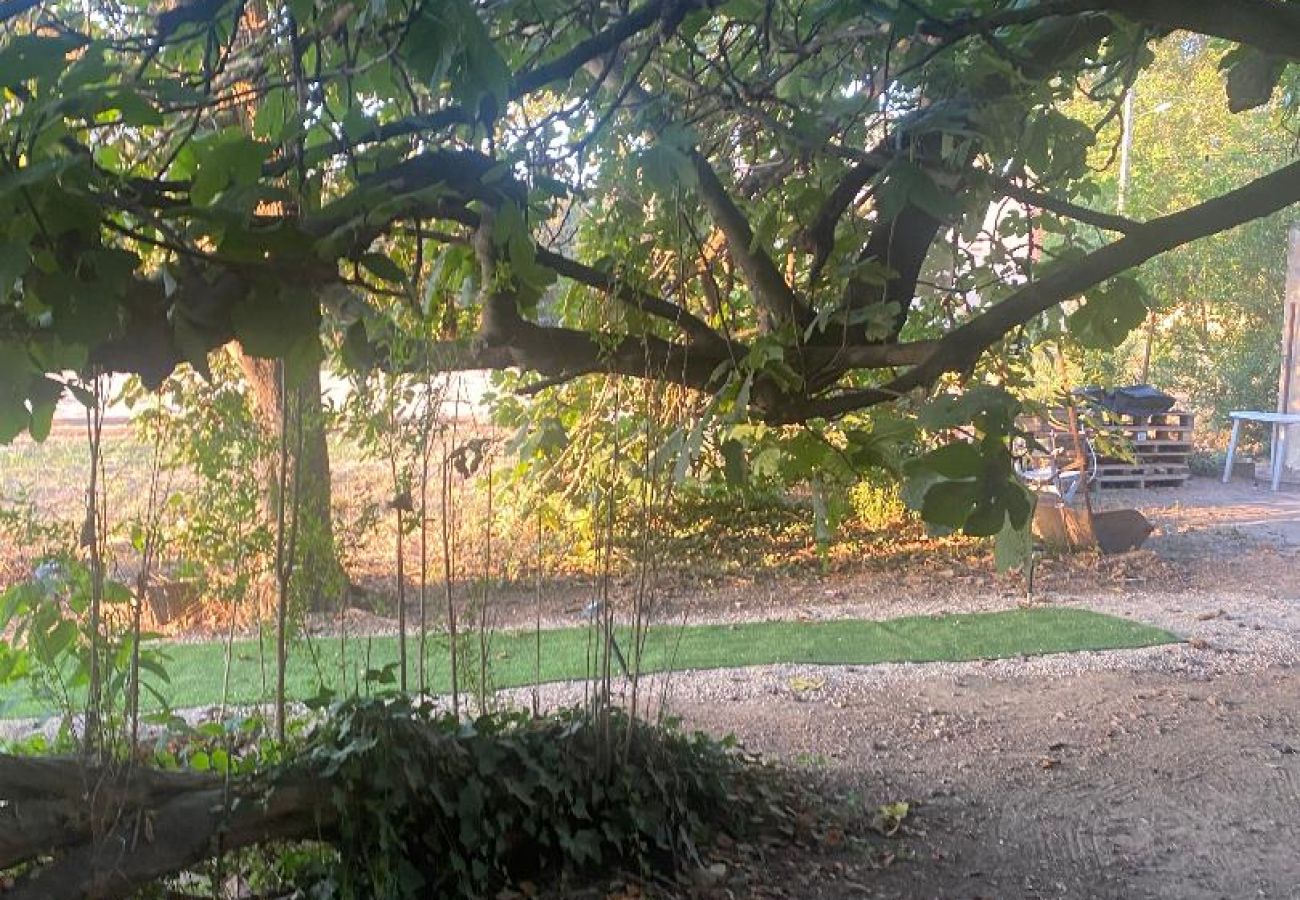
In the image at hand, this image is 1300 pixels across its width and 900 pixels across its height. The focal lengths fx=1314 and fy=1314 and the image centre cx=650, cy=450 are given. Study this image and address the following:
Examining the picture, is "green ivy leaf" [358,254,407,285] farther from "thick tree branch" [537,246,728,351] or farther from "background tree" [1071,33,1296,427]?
"background tree" [1071,33,1296,427]

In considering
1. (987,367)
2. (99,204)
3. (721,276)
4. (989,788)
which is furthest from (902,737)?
(99,204)

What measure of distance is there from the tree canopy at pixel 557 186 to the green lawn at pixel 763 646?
2.27 metres

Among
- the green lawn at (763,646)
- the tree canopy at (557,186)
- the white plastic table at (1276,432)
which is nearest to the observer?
the tree canopy at (557,186)

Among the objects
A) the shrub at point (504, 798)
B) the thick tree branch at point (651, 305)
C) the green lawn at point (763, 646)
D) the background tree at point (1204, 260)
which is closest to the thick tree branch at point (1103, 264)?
the thick tree branch at point (651, 305)

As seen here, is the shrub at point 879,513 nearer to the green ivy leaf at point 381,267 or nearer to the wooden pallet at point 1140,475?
the wooden pallet at point 1140,475

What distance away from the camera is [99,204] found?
1599 millimetres

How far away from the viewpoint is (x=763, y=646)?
7.97 metres

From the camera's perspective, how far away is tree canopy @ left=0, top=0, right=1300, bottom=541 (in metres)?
1.72

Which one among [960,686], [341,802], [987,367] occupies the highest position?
[987,367]

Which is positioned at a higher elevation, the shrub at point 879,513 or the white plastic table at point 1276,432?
the white plastic table at point 1276,432

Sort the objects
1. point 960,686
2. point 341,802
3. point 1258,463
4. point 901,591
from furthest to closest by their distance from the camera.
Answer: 1. point 1258,463
2. point 901,591
3. point 960,686
4. point 341,802

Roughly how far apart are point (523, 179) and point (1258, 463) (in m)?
17.0

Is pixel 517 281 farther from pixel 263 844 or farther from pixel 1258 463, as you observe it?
pixel 1258 463

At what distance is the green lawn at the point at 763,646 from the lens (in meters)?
6.17
